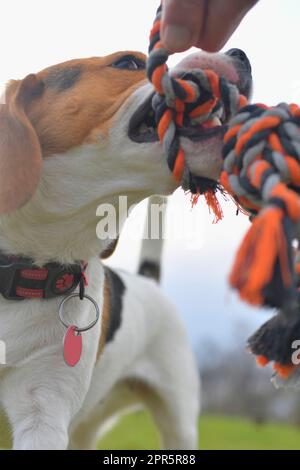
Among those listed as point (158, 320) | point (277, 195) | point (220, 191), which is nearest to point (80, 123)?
point (220, 191)

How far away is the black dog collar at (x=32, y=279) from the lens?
2.61 metres

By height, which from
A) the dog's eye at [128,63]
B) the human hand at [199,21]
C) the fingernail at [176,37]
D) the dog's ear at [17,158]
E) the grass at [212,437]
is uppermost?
the dog's eye at [128,63]

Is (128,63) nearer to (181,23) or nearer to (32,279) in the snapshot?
(181,23)

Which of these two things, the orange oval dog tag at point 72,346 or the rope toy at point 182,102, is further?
the orange oval dog tag at point 72,346

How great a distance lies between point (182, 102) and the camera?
2186 millimetres

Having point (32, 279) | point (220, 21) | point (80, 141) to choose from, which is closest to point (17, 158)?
point (80, 141)

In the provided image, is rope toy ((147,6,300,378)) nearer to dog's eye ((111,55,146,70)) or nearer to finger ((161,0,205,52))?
finger ((161,0,205,52))

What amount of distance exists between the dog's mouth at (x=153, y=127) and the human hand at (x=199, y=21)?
232 millimetres

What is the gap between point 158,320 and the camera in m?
4.20

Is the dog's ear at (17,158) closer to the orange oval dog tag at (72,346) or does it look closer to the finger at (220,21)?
the orange oval dog tag at (72,346)

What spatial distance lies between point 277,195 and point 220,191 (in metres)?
0.73

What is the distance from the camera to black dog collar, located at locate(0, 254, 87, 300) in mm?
2611

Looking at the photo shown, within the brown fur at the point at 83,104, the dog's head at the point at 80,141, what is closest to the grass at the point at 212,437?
the dog's head at the point at 80,141

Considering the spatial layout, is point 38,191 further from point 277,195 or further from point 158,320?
point 158,320
